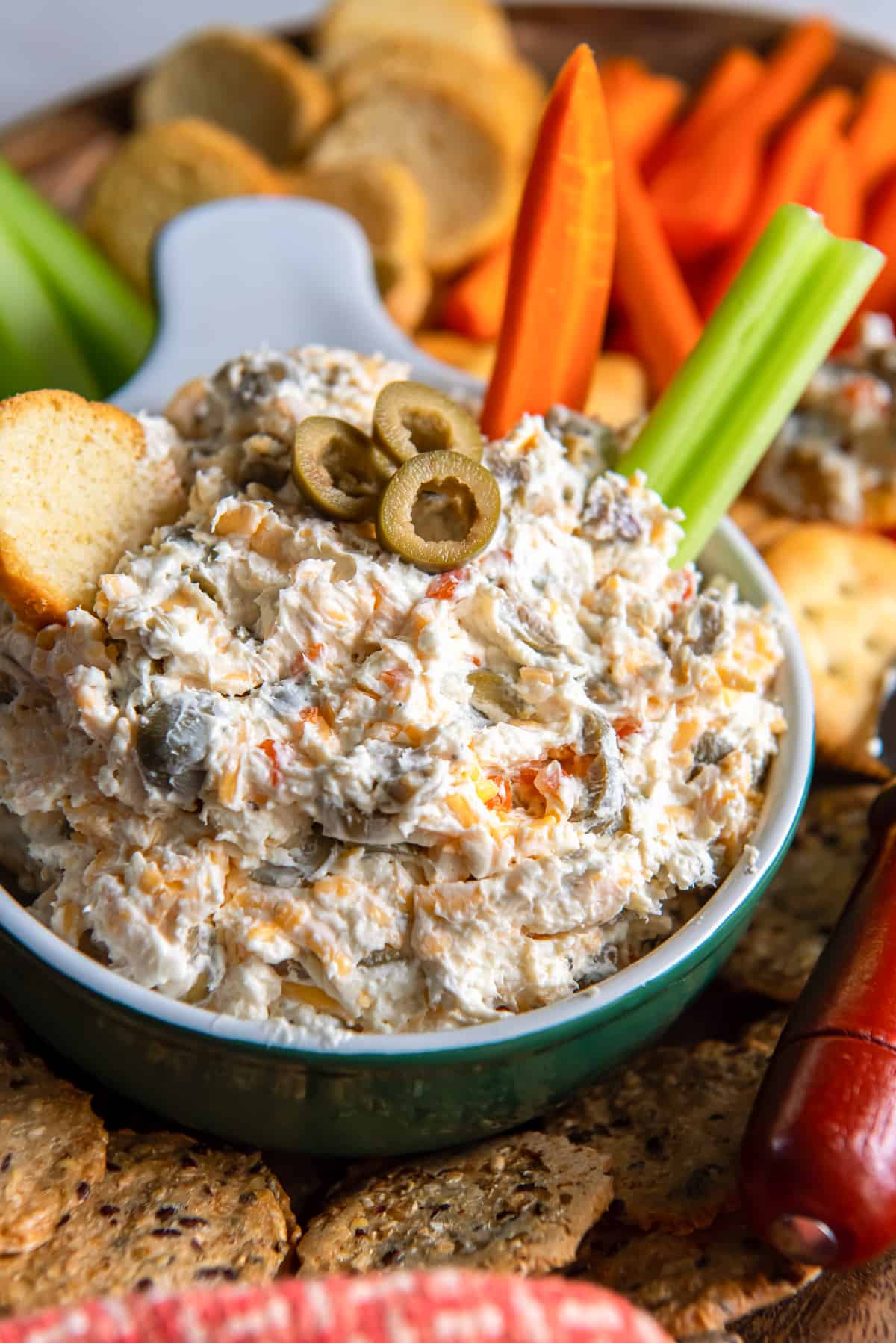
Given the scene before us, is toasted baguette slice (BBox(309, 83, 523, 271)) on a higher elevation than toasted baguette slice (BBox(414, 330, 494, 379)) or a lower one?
higher

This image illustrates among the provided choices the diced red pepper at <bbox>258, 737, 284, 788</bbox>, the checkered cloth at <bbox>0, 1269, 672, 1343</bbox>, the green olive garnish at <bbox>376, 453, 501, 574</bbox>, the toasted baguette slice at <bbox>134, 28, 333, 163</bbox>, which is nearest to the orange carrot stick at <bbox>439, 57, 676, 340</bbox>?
the toasted baguette slice at <bbox>134, 28, 333, 163</bbox>

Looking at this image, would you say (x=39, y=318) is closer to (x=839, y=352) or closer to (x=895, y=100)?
(x=839, y=352)

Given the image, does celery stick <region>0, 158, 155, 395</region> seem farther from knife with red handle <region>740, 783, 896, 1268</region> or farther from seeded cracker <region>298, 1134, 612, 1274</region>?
knife with red handle <region>740, 783, 896, 1268</region>

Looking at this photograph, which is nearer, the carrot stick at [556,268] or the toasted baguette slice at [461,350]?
the carrot stick at [556,268]

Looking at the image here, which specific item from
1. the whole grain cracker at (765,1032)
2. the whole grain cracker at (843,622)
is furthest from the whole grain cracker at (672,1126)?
the whole grain cracker at (843,622)

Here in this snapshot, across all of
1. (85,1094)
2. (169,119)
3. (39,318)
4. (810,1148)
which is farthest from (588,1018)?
(169,119)

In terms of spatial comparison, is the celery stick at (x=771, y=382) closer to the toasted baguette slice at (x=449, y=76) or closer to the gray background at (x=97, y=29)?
the toasted baguette slice at (x=449, y=76)
